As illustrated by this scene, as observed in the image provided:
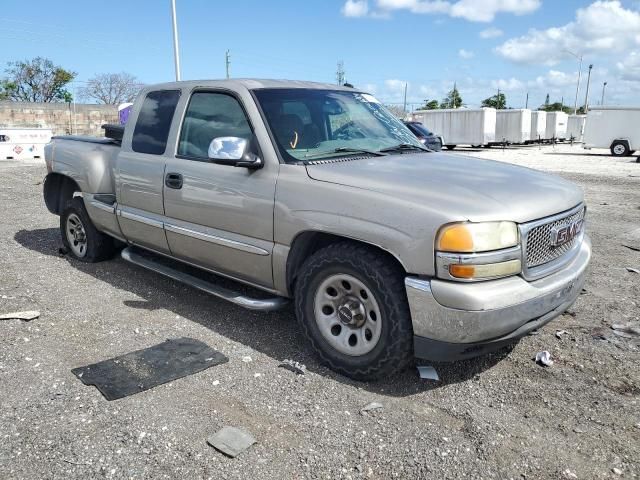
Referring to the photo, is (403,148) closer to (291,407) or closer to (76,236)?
(291,407)

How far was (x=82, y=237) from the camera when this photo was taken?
20.4 ft

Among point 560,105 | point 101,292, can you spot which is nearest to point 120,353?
point 101,292

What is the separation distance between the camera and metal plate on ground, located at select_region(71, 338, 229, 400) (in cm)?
343

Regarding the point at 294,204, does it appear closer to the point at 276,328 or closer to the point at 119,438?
the point at 276,328

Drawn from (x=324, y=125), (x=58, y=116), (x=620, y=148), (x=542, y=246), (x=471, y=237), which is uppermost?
(x=58, y=116)

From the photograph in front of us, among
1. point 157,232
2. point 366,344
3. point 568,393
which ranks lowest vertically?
point 568,393

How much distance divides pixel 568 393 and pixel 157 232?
11.3ft

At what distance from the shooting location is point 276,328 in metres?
4.39

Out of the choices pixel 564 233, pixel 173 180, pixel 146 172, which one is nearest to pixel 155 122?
pixel 146 172

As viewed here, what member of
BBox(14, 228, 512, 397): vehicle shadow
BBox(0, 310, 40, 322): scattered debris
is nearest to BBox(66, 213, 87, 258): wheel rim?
BBox(14, 228, 512, 397): vehicle shadow

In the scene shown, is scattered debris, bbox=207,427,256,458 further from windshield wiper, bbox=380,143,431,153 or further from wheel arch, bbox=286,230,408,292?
windshield wiper, bbox=380,143,431,153

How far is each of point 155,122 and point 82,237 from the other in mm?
2089

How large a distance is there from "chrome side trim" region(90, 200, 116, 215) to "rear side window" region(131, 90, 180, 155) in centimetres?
71

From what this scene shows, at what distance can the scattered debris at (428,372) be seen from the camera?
3.54 m
